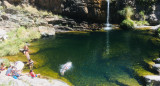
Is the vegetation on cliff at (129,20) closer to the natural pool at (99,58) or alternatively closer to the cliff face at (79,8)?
the cliff face at (79,8)

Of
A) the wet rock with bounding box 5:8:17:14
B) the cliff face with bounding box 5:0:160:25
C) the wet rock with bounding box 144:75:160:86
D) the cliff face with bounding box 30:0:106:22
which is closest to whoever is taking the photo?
the wet rock with bounding box 144:75:160:86

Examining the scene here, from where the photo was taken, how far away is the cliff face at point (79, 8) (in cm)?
3141

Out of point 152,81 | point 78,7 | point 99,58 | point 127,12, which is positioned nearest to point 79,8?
point 78,7

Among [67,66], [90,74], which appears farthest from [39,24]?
[90,74]

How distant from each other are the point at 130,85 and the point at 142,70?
9.78 feet

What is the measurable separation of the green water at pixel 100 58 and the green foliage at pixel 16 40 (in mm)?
2394

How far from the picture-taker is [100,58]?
55.5 ft

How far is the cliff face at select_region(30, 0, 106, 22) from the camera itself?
3141cm

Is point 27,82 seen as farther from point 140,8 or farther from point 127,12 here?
point 140,8

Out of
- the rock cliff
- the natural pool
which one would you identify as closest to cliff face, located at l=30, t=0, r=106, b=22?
the rock cliff

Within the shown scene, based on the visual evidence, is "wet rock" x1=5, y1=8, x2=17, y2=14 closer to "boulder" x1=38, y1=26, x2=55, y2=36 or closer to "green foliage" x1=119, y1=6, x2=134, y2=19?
"boulder" x1=38, y1=26, x2=55, y2=36

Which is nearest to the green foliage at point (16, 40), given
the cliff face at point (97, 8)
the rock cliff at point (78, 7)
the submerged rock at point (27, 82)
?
the submerged rock at point (27, 82)

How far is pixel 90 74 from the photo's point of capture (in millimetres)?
13234

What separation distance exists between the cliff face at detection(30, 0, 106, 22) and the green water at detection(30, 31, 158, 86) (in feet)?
28.8
